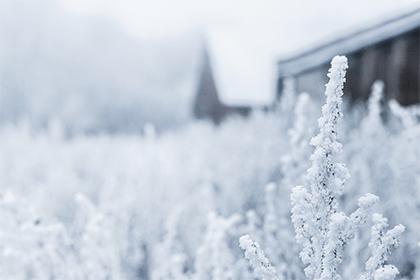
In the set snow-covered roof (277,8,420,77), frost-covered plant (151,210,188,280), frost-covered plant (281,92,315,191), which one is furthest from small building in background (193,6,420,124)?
frost-covered plant (151,210,188,280)

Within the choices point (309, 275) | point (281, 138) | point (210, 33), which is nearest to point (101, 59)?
point (210, 33)

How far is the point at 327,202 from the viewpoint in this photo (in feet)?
4.45

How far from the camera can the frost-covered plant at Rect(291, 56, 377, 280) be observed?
1293 mm

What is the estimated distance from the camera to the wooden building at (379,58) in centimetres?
609

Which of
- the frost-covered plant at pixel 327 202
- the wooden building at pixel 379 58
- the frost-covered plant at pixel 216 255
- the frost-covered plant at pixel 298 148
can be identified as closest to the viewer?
the frost-covered plant at pixel 327 202

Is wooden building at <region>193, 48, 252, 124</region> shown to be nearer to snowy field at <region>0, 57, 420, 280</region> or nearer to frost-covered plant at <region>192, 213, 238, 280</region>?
snowy field at <region>0, 57, 420, 280</region>

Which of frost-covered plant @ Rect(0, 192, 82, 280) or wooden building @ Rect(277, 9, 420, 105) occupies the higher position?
wooden building @ Rect(277, 9, 420, 105)

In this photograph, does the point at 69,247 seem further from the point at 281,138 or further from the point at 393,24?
the point at 393,24

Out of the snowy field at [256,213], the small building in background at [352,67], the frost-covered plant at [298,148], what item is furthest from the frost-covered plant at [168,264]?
the small building in background at [352,67]

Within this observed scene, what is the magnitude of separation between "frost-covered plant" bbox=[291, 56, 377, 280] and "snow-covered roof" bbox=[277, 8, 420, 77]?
437 centimetres

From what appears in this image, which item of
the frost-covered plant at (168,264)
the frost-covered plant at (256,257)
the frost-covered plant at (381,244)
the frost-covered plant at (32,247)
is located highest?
the frost-covered plant at (381,244)

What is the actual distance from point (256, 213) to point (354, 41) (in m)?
3.82

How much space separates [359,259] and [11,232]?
1690 millimetres

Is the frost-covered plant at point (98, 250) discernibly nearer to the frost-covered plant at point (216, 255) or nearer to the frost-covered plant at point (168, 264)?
the frost-covered plant at point (168, 264)
